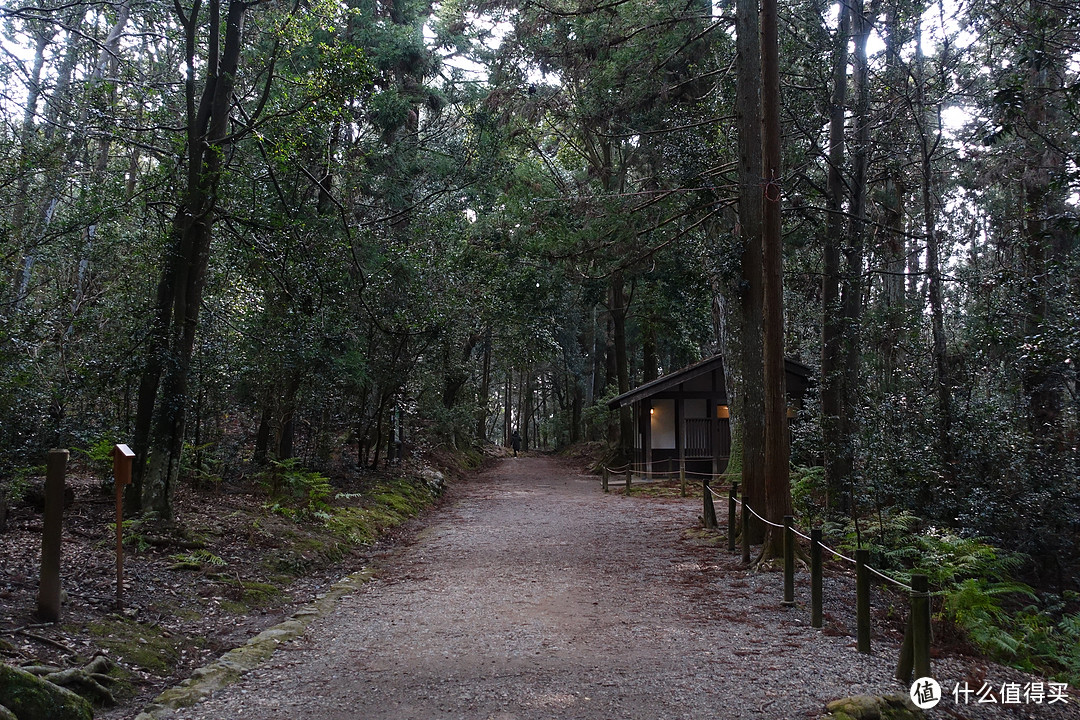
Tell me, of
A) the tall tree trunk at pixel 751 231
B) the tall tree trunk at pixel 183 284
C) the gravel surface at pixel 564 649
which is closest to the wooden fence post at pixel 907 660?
the gravel surface at pixel 564 649

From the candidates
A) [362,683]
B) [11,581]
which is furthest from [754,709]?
[11,581]

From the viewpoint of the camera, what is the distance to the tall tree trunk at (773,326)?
8789mm

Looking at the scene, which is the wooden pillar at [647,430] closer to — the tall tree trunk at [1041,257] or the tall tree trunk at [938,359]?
the tall tree trunk at [938,359]

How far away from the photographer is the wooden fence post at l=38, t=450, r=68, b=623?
5355 mm

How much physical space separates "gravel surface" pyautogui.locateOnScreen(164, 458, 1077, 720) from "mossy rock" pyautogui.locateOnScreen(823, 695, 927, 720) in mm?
144

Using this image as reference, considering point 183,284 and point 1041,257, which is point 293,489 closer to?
point 183,284

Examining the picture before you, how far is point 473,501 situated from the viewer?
18.8 m

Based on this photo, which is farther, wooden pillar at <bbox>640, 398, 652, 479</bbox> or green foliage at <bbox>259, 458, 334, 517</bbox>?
wooden pillar at <bbox>640, 398, 652, 479</bbox>

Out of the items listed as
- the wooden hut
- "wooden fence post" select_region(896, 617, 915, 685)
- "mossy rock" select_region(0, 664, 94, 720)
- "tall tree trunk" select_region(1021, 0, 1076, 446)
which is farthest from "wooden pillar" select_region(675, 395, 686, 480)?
"mossy rock" select_region(0, 664, 94, 720)

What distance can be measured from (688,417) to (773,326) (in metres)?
16.5

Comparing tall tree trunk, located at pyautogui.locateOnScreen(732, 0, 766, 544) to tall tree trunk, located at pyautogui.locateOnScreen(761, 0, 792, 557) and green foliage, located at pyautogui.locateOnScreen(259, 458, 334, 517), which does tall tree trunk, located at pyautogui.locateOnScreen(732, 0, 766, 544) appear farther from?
green foliage, located at pyautogui.locateOnScreen(259, 458, 334, 517)

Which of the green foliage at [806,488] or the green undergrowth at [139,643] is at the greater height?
the green foliage at [806,488]

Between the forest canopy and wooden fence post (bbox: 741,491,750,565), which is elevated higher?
the forest canopy

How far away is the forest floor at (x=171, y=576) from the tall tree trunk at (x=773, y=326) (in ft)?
18.8
